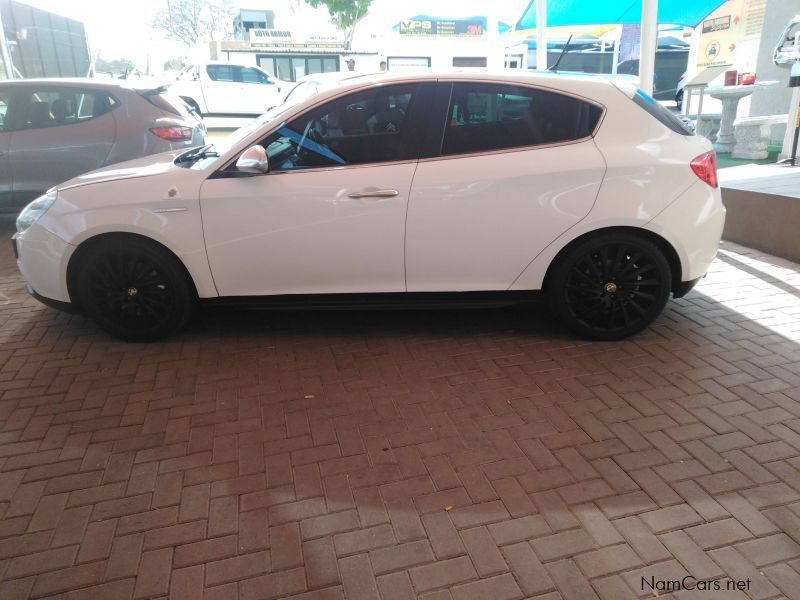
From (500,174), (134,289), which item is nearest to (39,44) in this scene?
(134,289)

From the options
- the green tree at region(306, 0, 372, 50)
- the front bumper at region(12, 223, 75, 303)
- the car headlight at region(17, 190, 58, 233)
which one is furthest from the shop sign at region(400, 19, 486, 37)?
the front bumper at region(12, 223, 75, 303)

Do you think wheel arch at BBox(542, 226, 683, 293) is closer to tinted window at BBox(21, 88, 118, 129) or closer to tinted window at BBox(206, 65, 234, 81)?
tinted window at BBox(21, 88, 118, 129)

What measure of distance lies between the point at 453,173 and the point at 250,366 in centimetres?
171

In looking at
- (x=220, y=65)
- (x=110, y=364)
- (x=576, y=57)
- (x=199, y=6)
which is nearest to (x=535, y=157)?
(x=110, y=364)

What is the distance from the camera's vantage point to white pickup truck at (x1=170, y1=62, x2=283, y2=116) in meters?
18.6

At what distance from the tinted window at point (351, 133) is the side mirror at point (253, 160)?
0.12m

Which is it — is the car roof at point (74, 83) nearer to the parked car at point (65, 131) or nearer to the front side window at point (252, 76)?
the parked car at point (65, 131)

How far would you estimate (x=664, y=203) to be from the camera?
3635mm

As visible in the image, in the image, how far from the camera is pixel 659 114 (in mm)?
3738

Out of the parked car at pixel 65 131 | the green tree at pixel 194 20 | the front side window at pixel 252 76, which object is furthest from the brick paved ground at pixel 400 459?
the green tree at pixel 194 20

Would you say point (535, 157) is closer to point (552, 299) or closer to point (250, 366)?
point (552, 299)

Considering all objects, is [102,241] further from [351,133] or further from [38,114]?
[38,114]

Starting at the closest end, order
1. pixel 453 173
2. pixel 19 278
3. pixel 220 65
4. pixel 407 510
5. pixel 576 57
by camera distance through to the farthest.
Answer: pixel 407 510 → pixel 453 173 → pixel 19 278 → pixel 220 65 → pixel 576 57

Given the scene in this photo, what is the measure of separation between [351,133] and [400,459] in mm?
1973
